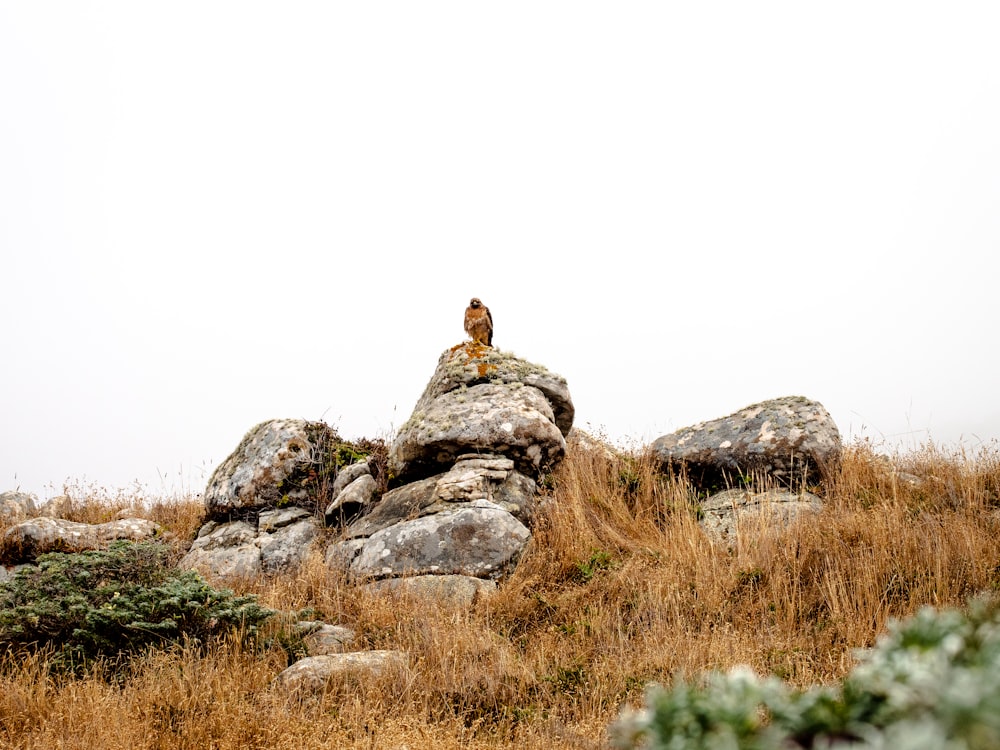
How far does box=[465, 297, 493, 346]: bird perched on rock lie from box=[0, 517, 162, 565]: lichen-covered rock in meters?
5.88

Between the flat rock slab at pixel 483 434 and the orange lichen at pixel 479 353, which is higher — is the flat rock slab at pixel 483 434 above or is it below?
below

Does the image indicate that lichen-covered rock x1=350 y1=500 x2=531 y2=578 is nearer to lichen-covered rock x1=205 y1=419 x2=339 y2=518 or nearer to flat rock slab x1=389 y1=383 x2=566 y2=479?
flat rock slab x1=389 y1=383 x2=566 y2=479

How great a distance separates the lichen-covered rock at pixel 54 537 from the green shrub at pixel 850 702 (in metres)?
10.9

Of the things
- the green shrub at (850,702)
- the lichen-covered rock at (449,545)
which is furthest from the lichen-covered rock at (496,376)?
the green shrub at (850,702)

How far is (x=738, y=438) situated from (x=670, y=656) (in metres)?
4.78

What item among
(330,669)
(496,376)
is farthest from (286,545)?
(330,669)

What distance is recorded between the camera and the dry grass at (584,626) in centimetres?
453

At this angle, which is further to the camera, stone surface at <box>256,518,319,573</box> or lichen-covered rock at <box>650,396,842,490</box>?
lichen-covered rock at <box>650,396,842,490</box>

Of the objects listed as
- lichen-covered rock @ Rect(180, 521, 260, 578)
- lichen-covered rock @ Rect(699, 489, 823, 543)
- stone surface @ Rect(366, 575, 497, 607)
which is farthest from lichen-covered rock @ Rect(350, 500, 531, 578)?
lichen-covered rock @ Rect(699, 489, 823, 543)

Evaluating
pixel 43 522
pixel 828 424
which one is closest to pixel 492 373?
pixel 828 424

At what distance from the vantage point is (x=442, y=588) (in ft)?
23.6

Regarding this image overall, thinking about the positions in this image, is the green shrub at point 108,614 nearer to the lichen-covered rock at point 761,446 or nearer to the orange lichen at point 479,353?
the orange lichen at point 479,353

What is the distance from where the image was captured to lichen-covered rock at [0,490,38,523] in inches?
470

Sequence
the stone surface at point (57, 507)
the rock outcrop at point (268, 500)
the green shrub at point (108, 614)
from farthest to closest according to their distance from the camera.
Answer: the stone surface at point (57, 507) → the rock outcrop at point (268, 500) → the green shrub at point (108, 614)
